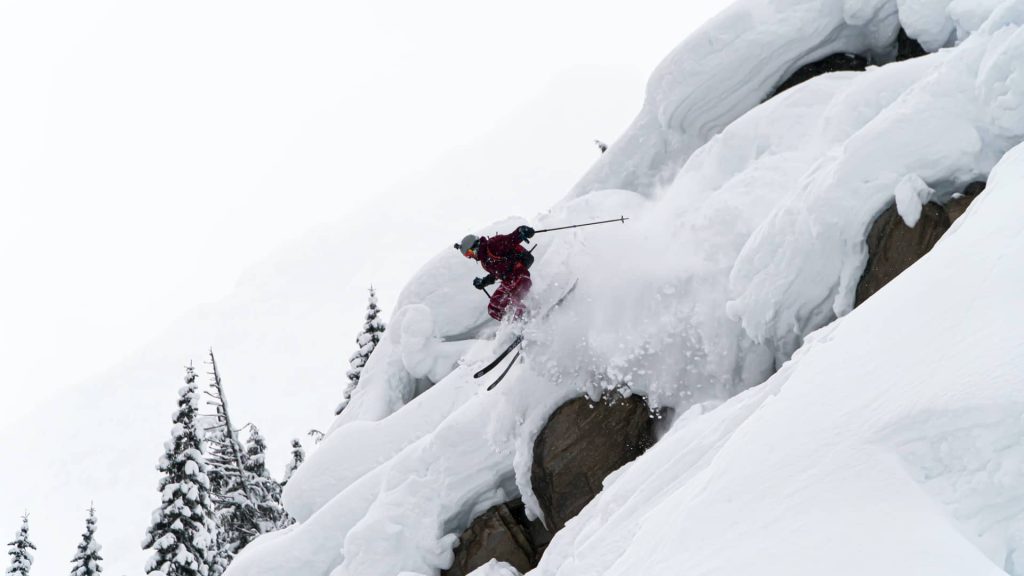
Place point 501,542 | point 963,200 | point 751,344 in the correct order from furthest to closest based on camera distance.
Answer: point 501,542
point 751,344
point 963,200

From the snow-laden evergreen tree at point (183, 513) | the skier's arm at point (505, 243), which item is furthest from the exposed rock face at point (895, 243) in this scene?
the snow-laden evergreen tree at point (183, 513)

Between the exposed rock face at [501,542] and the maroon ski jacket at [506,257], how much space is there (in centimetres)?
410

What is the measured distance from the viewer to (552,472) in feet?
39.8

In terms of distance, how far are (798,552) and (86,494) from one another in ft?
527

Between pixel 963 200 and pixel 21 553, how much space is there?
1135 inches

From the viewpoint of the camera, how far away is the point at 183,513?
2141cm

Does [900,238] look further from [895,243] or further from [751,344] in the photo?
[751,344]

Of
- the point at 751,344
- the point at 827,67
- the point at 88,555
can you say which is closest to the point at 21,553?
the point at 88,555

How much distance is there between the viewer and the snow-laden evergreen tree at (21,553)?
24969 mm

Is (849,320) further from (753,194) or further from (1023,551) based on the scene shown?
(753,194)

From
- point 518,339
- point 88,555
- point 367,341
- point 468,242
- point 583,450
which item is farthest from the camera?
point 367,341

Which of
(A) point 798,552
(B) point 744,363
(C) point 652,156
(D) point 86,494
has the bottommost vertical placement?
(B) point 744,363

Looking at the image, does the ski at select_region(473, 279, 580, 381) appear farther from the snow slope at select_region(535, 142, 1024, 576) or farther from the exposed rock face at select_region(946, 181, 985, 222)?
the snow slope at select_region(535, 142, 1024, 576)

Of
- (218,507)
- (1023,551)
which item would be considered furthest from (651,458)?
(218,507)
